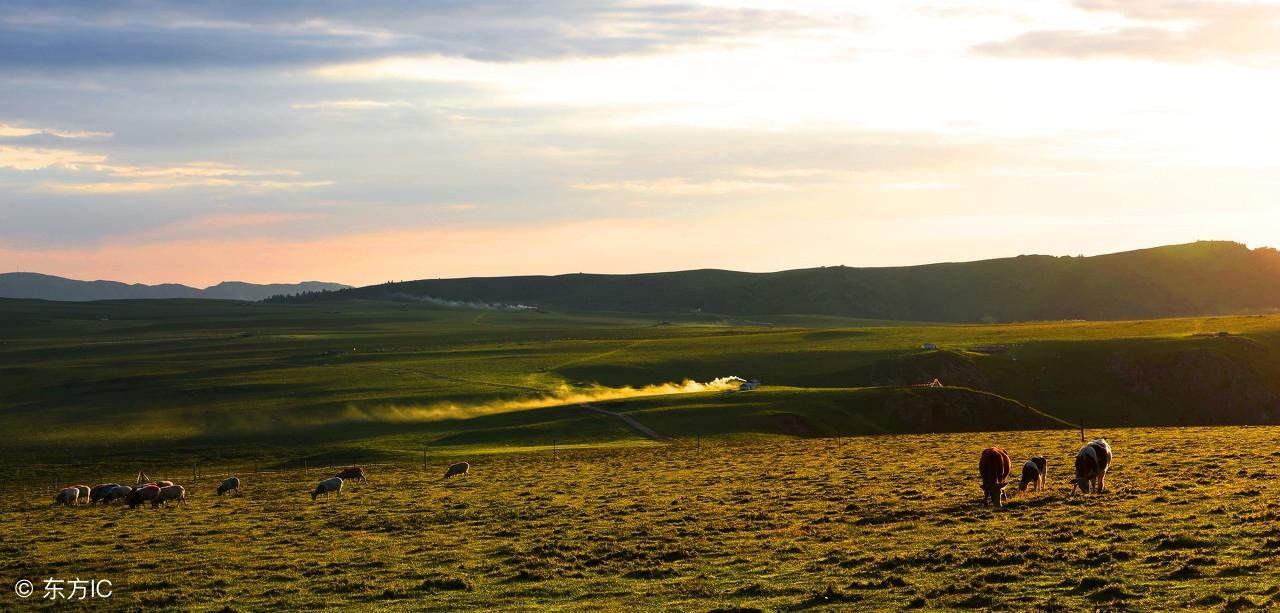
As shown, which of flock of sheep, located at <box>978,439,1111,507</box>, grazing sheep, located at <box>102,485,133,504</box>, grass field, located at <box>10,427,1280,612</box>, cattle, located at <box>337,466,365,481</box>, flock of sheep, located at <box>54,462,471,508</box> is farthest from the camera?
cattle, located at <box>337,466,365,481</box>

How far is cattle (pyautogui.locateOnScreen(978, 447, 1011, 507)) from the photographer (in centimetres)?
3872

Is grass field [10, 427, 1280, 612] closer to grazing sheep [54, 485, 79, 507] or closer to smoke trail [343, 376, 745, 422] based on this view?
grazing sheep [54, 485, 79, 507]

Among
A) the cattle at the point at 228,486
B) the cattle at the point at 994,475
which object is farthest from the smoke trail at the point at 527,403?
the cattle at the point at 994,475

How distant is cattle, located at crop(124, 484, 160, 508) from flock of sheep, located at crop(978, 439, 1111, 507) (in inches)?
1575

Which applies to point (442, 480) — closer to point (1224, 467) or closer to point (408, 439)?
point (408, 439)

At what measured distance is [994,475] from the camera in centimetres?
3906

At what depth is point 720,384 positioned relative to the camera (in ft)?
428

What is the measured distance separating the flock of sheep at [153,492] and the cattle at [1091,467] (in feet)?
118

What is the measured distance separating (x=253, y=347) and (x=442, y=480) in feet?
458

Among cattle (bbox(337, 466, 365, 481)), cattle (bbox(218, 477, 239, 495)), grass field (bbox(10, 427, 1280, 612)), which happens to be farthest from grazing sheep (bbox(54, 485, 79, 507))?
cattle (bbox(337, 466, 365, 481))

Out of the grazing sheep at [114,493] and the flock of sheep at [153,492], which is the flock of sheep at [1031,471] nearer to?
the flock of sheep at [153,492]

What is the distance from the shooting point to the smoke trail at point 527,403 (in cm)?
10244

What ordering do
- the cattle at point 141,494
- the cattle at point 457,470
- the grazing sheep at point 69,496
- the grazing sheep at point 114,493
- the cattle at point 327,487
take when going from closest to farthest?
the cattle at point 141,494 < the cattle at point 327,487 < the grazing sheep at point 114,493 < the grazing sheep at point 69,496 < the cattle at point 457,470

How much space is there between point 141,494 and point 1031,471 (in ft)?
139
